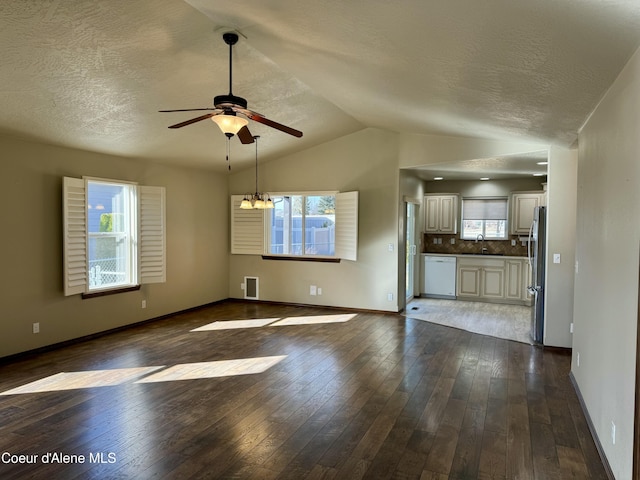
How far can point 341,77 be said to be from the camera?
3.89 m

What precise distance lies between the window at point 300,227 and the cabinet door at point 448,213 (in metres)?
2.58

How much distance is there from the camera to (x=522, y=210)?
778 centimetres

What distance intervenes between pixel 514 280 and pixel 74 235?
23.5 ft

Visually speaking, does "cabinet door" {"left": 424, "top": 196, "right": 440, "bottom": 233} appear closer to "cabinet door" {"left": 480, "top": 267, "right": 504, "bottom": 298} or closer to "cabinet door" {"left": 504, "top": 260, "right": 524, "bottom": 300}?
"cabinet door" {"left": 480, "top": 267, "right": 504, "bottom": 298}

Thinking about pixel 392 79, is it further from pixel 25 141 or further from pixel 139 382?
pixel 25 141

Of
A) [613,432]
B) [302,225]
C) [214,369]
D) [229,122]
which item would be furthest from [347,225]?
[613,432]

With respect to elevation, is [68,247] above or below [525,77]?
below

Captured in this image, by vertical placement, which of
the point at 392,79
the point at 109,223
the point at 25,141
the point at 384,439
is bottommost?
the point at 384,439

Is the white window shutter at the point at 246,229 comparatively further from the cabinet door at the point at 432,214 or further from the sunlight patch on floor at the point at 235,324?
the cabinet door at the point at 432,214

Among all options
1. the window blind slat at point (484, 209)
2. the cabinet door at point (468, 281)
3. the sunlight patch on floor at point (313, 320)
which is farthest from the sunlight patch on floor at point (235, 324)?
the window blind slat at point (484, 209)

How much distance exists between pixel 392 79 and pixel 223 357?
3.39 meters

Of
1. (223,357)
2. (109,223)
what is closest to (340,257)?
(223,357)

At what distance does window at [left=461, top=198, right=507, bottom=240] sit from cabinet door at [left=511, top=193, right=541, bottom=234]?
0.66 ft

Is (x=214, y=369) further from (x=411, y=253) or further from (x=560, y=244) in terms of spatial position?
(x=411, y=253)
